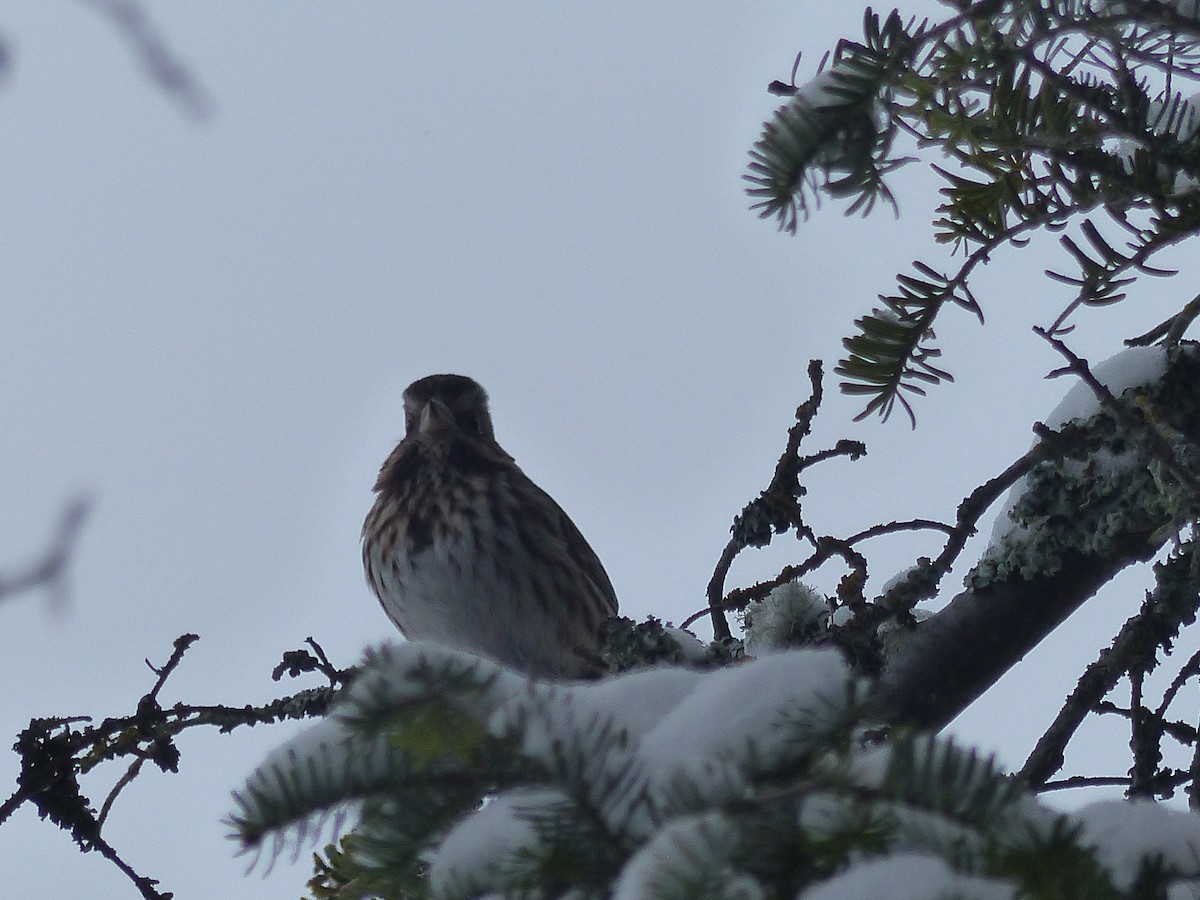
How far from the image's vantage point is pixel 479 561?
4.25 metres

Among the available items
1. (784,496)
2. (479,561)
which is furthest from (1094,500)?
(479,561)

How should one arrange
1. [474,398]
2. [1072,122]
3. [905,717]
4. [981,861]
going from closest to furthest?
[981,861] → [1072,122] → [905,717] → [474,398]

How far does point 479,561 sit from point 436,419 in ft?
2.48

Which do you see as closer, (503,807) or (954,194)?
(503,807)

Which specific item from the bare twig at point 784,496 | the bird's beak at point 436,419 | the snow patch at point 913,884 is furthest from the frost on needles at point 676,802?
the bird's beak at point 436,419

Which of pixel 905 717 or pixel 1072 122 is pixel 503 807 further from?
pixel 1072 122

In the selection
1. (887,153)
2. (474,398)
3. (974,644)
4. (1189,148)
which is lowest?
(974,644)

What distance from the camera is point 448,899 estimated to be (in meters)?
1.14

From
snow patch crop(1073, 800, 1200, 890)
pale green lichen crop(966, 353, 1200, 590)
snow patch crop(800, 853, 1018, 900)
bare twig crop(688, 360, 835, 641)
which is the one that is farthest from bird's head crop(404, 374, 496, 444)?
snow patch crop(800, 853, 1018, 900)

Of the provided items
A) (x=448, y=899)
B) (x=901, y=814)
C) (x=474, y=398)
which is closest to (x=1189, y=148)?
(x=901, y=814)

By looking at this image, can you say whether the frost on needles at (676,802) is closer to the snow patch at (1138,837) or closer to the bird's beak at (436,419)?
the snow patch at (1138,837)

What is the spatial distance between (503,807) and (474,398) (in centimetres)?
401

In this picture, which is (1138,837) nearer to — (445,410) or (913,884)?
(913,884)

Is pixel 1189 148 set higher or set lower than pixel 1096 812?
higher
